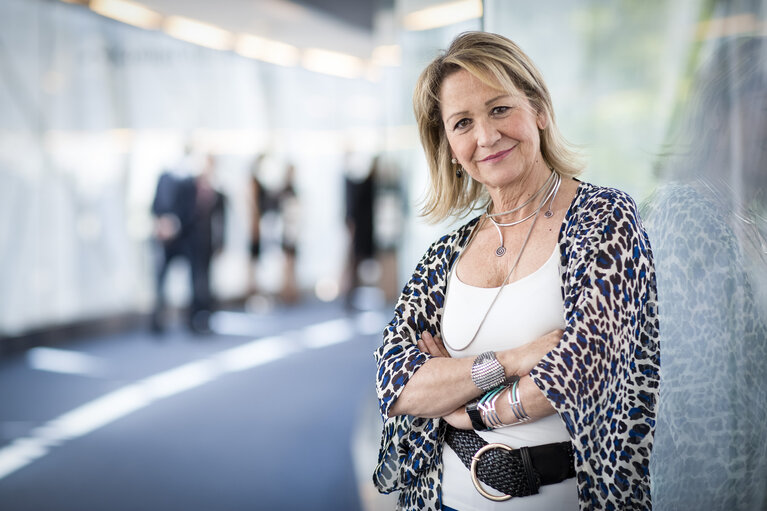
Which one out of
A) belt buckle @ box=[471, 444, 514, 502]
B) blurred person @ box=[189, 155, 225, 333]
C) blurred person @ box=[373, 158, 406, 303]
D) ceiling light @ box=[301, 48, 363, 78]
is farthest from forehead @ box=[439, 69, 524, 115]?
ceiling light @ box=[301, 48, 363, 78]

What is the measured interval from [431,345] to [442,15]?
188 cm

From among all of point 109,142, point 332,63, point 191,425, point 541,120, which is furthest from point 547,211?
point 332,63

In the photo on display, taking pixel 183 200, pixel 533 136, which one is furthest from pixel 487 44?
pixel 183 200

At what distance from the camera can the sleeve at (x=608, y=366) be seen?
131 cm

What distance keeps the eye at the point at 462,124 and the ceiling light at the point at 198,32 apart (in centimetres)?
878

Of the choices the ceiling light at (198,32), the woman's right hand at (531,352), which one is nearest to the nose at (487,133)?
the woman's right hand at (531,352)

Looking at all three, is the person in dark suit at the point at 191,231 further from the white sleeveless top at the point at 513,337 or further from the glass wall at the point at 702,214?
the white sleeveless top at the point at 513,337

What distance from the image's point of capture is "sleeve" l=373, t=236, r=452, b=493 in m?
1.54

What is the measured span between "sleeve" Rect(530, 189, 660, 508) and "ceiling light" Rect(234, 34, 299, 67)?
1010cm

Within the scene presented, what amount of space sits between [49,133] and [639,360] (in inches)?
312

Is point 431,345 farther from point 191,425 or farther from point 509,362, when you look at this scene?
point 191,425

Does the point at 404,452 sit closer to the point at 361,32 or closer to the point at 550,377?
the point at 550,377

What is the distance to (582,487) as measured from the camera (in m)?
1.33

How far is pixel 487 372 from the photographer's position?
1.40 meters
